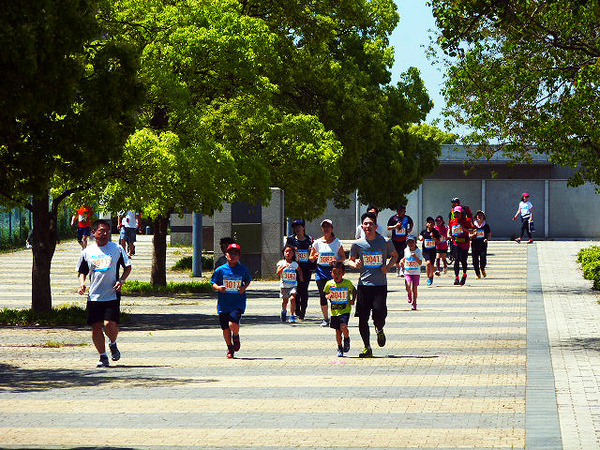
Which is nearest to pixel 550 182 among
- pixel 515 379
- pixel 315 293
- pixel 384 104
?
pixel 384 104

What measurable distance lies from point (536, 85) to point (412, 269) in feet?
14.0

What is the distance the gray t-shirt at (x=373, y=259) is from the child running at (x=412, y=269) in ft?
19.4

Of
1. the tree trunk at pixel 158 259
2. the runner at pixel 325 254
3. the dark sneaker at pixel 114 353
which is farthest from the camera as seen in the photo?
the tree trunk at pixel 158 259

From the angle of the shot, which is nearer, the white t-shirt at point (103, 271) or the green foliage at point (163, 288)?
the white t-shirt at point (103, 271)

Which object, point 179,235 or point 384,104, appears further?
point 179,235

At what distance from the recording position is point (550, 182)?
56.4 metres

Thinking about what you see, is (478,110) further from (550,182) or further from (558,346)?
(550,182)

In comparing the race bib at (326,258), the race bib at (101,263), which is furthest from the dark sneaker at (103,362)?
the race bib at (326,258)

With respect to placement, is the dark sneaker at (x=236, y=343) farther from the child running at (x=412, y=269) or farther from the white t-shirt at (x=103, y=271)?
the child running at (x=412, y=269)

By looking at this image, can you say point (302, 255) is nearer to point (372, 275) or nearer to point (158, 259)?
point (372, 275)

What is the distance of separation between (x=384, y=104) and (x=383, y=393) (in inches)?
1201

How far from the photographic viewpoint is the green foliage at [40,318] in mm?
19250

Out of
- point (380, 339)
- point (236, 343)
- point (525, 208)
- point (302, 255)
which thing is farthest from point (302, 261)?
point (525, 208)

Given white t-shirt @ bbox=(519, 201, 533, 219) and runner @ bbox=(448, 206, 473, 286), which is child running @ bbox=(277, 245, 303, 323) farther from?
white t-shirt @ bbox=(519, 201, 533, 219)
